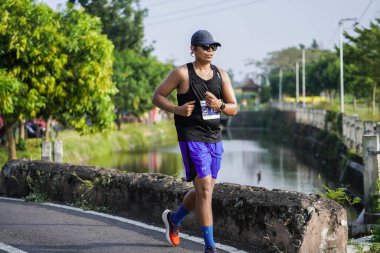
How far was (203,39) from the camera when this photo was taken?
554 cm

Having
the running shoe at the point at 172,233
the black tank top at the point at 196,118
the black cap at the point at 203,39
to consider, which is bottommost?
the running shoe at the point at 172,233

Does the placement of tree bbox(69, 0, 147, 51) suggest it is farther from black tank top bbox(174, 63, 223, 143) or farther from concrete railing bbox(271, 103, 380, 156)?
black tank top bbox(174, 63, 223, 143)

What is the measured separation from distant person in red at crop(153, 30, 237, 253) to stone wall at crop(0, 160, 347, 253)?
0.65 metres

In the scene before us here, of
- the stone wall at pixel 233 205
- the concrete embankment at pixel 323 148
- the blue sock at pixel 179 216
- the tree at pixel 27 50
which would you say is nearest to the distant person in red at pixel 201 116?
the blue sock at pixel 179 216

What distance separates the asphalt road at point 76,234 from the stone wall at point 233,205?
0.90 ft

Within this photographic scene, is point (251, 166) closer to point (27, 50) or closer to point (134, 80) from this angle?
point (27, 50)

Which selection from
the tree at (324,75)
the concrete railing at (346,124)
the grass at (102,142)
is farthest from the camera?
the tree at (324,75)

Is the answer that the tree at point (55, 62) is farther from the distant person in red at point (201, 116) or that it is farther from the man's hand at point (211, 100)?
the man's hand at point (211, 100)

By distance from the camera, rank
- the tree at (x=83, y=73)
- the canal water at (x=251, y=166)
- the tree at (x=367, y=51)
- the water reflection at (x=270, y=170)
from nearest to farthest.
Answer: the tree at (x=83, y=73), the water reflection at (x=270, y=170), the canal water at (x=251, y=166), the tree at (x=367, y=51)

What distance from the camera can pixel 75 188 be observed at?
351 inches

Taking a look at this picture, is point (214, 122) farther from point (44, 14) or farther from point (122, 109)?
point (122, 109)

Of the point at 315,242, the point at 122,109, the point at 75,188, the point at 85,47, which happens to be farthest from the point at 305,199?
the point at 122,109

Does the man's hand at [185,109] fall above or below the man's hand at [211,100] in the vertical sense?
below

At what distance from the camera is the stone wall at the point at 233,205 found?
5586 mm
